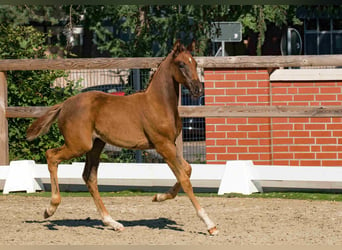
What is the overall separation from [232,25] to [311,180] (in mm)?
5982

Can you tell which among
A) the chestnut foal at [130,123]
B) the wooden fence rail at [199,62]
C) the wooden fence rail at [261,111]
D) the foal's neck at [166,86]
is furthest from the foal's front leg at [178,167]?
the wooden fence rail at [199,62]

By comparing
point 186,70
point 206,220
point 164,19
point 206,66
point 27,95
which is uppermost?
point 164,19

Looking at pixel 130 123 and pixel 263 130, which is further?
pixel 263 130

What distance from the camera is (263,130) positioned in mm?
14055

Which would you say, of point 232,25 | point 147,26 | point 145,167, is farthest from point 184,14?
point 145,167

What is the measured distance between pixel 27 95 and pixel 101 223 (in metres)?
4.88

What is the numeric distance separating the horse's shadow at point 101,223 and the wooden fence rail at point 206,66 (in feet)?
9.98

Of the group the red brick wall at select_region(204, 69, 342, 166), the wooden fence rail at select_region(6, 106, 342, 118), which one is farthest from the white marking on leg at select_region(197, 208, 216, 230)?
the red brick wall at select_region(204, 69, 342, 166)

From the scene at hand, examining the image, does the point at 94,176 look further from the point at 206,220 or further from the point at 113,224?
the point at 206,220

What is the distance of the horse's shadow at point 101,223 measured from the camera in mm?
9992

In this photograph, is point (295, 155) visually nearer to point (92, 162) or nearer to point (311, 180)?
point (311, 180)

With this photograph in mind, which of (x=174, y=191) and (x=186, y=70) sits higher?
(x=186, y=70)

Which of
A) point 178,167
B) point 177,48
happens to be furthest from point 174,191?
point 177,48

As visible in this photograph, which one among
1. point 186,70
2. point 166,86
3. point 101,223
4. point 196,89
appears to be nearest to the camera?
point 196,89
